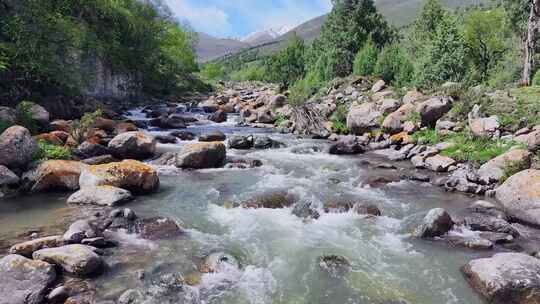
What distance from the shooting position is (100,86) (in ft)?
142

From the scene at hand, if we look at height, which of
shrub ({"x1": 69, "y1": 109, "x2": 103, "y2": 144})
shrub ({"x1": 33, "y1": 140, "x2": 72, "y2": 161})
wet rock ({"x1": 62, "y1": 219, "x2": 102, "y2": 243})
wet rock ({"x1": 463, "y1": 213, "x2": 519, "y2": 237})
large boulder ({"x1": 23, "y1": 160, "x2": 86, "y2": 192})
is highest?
shrub ({"x1": 69, "y1": 109, "x2": 103, "y2": 144})

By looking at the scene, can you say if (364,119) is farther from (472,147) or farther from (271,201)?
(271,201)

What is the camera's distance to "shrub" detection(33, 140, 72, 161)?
55.7ft

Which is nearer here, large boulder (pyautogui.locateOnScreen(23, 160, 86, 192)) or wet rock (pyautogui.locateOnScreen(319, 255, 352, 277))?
wet rock (pyautogui.locateOnScreen(319, 255, 352, 277))

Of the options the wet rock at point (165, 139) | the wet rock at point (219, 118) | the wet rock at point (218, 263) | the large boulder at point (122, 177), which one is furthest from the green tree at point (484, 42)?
the wet rock at point (218, 263)

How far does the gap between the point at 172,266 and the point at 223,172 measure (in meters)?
9.79

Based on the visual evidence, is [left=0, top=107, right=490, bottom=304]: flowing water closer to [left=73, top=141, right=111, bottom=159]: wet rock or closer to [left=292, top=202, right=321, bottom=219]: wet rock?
[left=292, top=202, right=321, bottom=219]: wet rock

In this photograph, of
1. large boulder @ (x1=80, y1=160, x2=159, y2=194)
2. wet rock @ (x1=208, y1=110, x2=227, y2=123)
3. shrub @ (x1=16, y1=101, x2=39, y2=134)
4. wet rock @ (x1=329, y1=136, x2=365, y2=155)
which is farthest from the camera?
wet rock @ (x1=208, y1=110, x2=227, y2=123)

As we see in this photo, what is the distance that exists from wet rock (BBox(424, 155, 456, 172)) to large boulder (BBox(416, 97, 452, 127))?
16.5ft

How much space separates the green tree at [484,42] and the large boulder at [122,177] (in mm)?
34059

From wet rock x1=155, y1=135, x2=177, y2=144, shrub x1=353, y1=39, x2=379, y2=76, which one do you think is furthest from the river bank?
shrub x1=353, y1=39, x2=379, y2=76

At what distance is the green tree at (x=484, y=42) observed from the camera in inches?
Result: 1641

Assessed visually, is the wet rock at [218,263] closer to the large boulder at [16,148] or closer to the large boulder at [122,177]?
the large boulder at [122,177]

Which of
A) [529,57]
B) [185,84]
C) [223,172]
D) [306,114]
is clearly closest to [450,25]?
[529,57]
